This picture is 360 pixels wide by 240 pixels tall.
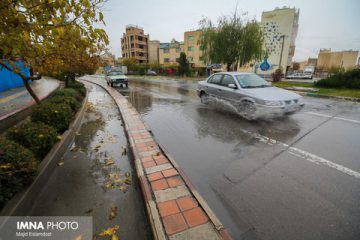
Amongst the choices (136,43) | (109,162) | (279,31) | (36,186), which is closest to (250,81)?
(109,162)

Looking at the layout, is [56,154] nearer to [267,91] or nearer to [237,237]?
[237,237]

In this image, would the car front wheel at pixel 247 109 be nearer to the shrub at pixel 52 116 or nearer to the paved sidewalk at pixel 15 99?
the shrub at pixel 52 116

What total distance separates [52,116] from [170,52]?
198 feet

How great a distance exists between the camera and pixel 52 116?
4.14 meters

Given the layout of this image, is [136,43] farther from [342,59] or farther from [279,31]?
[342,59]

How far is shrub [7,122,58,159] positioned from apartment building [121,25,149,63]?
68134mm

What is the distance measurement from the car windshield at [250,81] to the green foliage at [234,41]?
13102 mm

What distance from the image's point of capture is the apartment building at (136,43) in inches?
2633

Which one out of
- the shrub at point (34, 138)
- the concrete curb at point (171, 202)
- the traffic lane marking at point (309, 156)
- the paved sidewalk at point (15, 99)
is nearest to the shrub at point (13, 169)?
the shrub at point (34, 138)

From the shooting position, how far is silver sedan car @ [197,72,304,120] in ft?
17.6

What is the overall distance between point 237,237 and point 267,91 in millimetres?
5164

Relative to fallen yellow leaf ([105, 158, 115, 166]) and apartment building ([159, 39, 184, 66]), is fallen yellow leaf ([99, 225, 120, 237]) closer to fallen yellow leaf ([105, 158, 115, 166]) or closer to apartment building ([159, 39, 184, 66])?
fallen yellow leaf ([105, 158, 115, 166])

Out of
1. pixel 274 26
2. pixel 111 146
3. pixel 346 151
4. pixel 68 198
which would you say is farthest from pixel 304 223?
pixel 274 26

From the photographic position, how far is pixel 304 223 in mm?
2090
